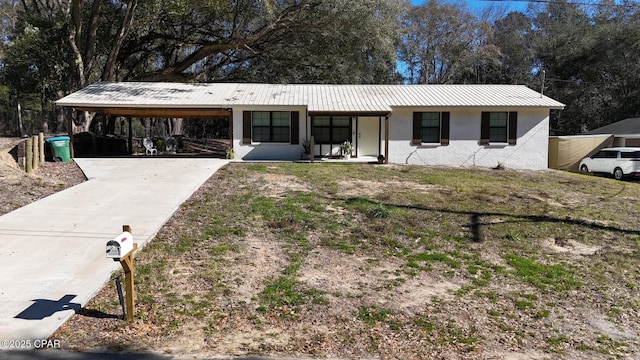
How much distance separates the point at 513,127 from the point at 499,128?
0.52 meters

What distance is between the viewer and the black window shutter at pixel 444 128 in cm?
1816

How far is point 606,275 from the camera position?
659 cm

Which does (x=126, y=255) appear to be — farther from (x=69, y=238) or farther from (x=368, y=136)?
(x=368, y=136)

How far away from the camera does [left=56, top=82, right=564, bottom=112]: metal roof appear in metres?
17.5

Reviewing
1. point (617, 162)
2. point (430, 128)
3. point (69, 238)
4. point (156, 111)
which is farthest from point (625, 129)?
point (69, 238)

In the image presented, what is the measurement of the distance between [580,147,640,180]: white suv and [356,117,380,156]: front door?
9934 millimetres

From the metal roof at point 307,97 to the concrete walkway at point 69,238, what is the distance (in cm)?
546

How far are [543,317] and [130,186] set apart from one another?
9597 mm

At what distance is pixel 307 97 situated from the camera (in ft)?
62.5

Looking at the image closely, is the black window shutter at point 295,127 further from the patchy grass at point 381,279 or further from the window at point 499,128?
the patchy grass at point 381,279

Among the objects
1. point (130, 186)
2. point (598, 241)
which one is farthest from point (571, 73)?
point (130, 186)

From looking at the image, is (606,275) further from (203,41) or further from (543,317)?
(203,41)

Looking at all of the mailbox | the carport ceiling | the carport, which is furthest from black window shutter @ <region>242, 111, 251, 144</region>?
the mailbox

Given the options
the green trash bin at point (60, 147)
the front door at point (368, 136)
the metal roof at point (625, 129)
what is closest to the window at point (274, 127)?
the front door at point (368, 136)
